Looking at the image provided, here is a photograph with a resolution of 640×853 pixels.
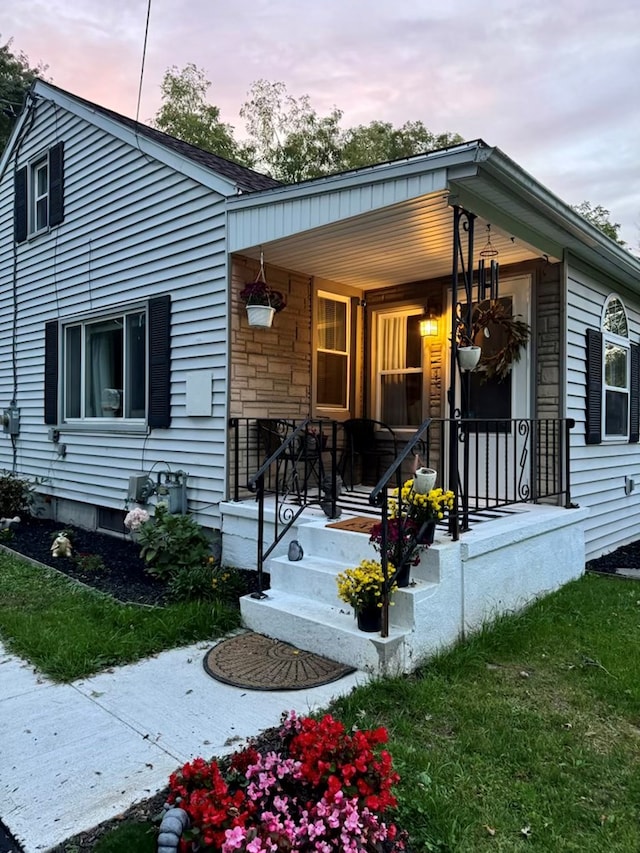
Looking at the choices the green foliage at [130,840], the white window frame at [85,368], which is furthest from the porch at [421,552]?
the white window frame at [85,368]

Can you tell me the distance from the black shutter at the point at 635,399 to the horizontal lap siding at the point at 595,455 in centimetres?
12

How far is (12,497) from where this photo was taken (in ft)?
24.5

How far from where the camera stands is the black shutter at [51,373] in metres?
7.61

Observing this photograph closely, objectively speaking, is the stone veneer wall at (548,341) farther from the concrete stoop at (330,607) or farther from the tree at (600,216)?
the tree at (600,216)

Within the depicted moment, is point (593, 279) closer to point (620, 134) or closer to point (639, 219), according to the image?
point (620, 134)

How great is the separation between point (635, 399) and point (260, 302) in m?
4.76

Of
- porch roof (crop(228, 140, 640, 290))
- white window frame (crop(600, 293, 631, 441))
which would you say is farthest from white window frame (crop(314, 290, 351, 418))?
white window frame (crop(600, 293, 631, 441))

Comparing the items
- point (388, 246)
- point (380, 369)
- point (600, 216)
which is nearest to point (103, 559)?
point (380, 369)

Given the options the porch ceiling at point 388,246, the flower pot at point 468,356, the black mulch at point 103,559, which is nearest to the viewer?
the flower pot at point 468,356

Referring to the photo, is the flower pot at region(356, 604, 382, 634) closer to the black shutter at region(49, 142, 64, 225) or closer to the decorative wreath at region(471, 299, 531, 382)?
the decorative wreath at region(471, 299, 531, 382)

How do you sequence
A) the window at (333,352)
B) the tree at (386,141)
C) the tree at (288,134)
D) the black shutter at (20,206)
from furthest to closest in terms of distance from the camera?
the tree at (288,134), the tree at (386,141), the black shutter at (20,206), the window at (333,352)

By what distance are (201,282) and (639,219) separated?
794 inches

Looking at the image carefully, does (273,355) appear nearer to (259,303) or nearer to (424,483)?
(259,303)

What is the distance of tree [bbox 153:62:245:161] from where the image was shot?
2067 cm
